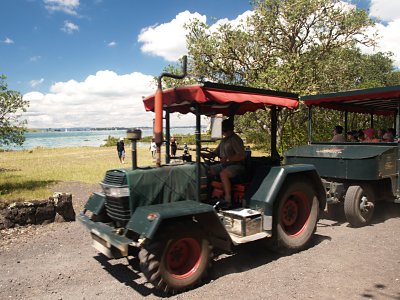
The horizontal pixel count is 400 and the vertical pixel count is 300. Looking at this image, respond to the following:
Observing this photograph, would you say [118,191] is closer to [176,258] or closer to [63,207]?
[176,258]

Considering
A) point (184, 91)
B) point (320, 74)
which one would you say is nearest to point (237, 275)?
point (184, 91)

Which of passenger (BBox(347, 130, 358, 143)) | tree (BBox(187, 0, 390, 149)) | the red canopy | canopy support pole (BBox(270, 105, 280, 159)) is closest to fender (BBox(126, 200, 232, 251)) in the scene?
the red canopy

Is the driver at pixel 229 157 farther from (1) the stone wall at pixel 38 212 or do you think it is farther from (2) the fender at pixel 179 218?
(1) the stone wall at pixel 38 212

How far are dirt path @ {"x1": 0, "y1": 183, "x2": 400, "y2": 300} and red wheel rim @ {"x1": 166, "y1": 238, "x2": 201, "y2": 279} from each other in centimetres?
25

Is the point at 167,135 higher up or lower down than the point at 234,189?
higher up

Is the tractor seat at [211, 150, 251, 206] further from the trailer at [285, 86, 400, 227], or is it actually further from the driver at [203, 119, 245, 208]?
the trailer at [285, 86, 400, 227]

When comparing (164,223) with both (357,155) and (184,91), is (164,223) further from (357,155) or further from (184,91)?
(357,155)

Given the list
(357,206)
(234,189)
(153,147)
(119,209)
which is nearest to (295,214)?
(234,189)

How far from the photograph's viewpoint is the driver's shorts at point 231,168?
536 cm

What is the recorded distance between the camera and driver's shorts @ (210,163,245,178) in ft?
17.6

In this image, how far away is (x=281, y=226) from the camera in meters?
5.40

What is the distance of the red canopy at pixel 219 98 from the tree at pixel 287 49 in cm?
1022

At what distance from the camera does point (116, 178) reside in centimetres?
462

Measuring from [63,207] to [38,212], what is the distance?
1.68 ft
